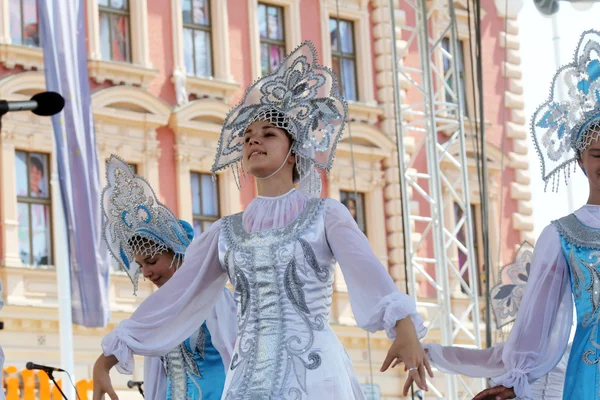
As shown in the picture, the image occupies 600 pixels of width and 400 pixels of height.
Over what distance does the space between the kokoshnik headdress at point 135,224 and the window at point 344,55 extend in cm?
1429

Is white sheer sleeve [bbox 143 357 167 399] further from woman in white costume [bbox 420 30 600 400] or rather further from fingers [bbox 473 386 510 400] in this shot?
fingers [bbox 473 386 510 400]

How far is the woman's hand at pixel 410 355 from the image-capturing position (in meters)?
4.12

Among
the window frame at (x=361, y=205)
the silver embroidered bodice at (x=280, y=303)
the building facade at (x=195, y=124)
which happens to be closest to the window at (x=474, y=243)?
the building facade at (x=195, y=124)

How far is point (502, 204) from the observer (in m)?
22.4

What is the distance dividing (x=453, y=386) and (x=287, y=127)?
9694 mm

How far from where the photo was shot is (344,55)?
68.7ft

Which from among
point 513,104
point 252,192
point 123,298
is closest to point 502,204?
point 513,104

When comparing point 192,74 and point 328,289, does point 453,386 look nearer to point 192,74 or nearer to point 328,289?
point 192,74

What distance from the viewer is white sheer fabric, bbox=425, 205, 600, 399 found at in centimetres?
490

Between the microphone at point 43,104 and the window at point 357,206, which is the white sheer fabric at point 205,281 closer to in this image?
the microphone at point 43,104

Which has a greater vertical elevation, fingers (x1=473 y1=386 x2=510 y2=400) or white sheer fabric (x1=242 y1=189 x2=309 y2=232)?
white sheer fabric (x1=242 y1=189 x2=309 y2=232)

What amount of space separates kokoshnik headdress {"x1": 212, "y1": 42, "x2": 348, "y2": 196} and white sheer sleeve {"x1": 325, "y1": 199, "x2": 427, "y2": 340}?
279 millimetres

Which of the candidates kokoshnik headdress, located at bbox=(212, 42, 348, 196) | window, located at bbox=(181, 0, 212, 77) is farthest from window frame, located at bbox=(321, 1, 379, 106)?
kokoshnik headdress, located at bbox=(212, 42, 348, 196)

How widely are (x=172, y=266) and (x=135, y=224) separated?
0.26 m
